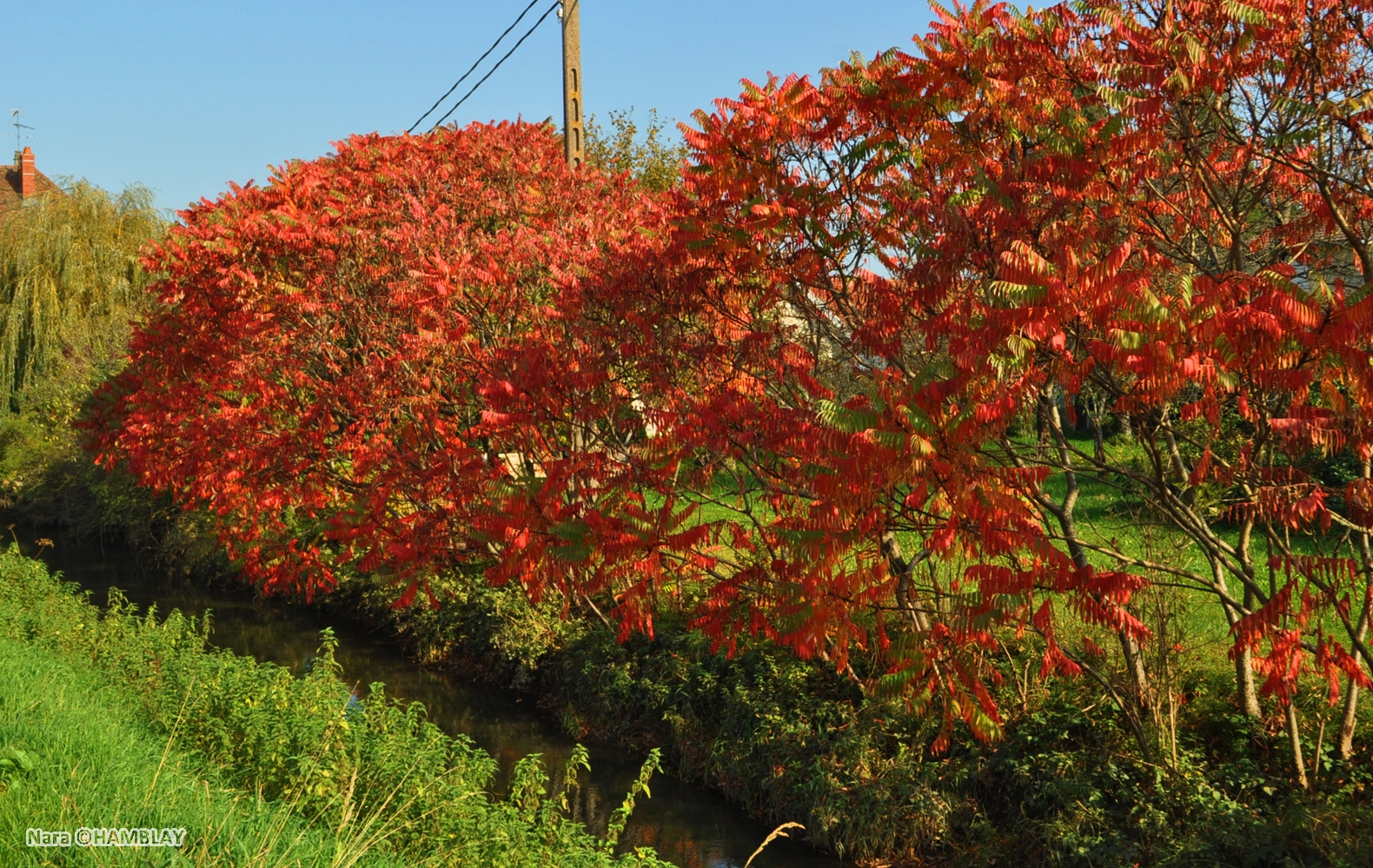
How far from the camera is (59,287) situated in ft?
95.0

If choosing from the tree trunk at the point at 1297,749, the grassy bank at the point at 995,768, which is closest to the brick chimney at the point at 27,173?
the grassy bank at the point at 995,768

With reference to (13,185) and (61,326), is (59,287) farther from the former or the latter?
(13,185)

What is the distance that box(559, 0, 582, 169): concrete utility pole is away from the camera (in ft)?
Result: 43.5

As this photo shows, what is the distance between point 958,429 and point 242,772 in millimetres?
4729

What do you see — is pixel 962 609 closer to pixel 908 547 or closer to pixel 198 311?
pixel 908 547

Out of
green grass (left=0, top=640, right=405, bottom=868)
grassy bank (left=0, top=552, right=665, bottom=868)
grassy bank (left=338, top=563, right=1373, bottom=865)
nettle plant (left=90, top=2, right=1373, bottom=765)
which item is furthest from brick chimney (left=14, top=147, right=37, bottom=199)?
green grass (left=0, top=640, right=405, bottom=868)

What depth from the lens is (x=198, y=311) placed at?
14.9m

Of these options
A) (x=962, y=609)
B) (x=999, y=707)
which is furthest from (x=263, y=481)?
(x=962, y=609)

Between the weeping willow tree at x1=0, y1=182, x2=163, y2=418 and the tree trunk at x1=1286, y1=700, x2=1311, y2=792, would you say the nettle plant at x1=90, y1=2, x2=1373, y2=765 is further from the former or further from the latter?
the weeping willow tree at x1=0, y1=182, x2=163, y2=418

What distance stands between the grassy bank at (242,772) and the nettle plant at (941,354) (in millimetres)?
1434

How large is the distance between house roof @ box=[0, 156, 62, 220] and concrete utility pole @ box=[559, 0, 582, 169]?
3227cm

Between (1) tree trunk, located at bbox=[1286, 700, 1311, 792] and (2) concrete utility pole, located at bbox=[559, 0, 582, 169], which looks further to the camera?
(2) concrete utility pole, located at bbox=[559, 0, 582, 169]

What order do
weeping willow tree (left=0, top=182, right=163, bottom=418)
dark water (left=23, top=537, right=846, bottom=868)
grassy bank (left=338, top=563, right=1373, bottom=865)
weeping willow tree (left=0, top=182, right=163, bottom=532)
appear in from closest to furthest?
grassy bank (left=338, top=563, right=1373, bottom=865) < dark water (left=23, top=537, right=846, bottom=868) < weeping willow tree (left=0, top=182, right=163, bottom=532) < weeping willow tree (left=0, top=182, right=163, bottom=418)

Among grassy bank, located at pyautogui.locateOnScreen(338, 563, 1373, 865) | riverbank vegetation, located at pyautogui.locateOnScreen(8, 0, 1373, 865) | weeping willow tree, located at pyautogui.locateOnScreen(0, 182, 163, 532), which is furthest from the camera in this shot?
weeping willow tree, located at pyautogui.locateOnScreen(0, 182, 163, 532)
